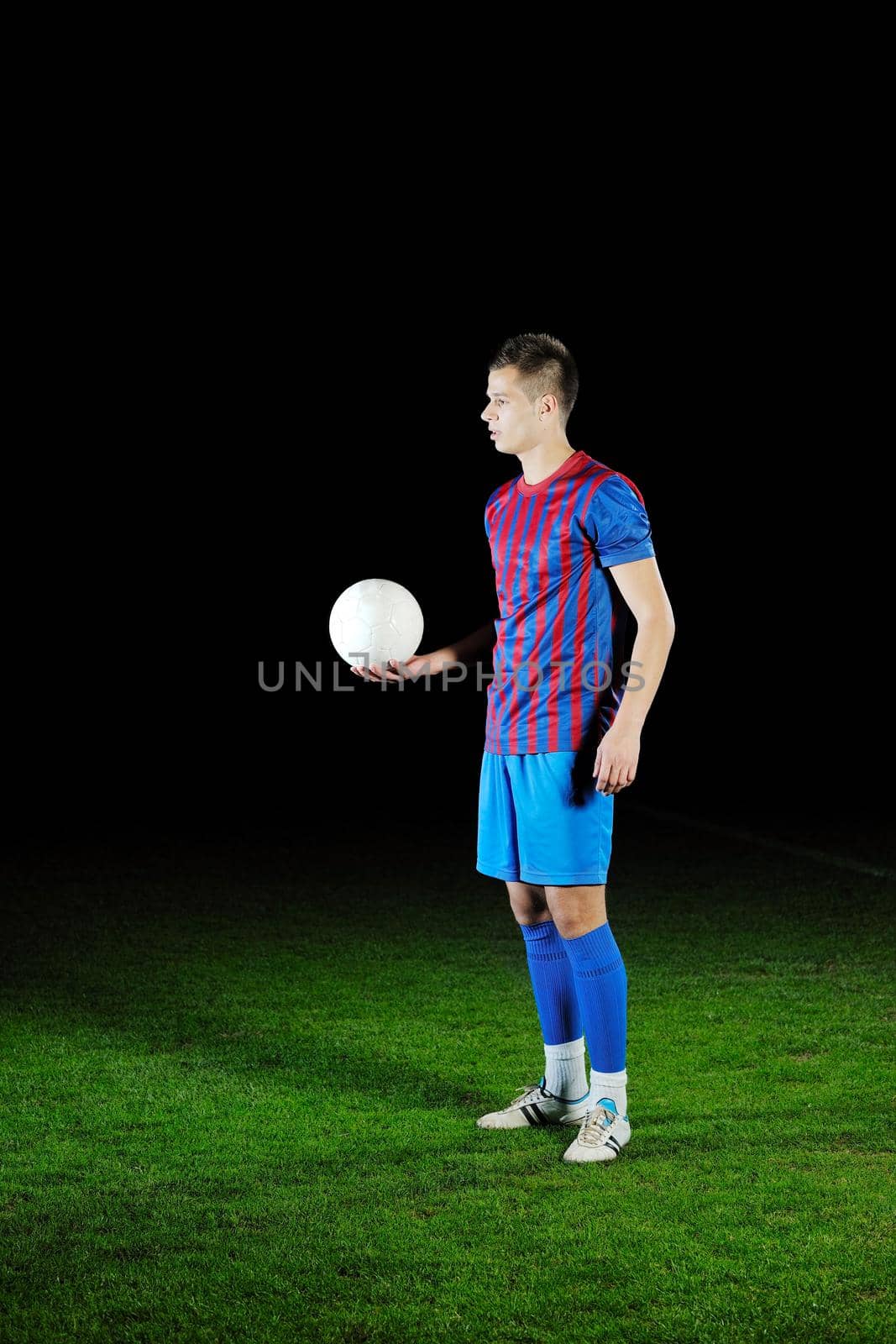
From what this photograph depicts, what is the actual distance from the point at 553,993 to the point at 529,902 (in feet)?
0.71

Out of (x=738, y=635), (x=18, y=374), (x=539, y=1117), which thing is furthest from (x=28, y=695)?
(x=539, y=1117)

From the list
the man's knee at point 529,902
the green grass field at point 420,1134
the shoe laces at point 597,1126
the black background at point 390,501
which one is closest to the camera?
the green grass field at point 420,1134

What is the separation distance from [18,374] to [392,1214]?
16714 millimetres

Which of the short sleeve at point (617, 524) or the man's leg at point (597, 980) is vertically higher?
the short sleeve at point (617, 524)

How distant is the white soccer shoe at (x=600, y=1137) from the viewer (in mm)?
2814

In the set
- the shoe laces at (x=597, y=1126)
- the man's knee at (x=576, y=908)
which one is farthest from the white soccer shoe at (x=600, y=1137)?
the man's knee at (x=576, y=908)

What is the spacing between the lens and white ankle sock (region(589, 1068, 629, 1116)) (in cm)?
292

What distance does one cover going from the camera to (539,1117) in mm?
3070

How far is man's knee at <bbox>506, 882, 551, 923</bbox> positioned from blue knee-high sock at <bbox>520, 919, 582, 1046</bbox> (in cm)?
2

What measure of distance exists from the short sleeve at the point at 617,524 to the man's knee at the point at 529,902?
0.73m

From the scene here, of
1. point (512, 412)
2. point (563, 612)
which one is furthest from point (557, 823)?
point (512, 412)

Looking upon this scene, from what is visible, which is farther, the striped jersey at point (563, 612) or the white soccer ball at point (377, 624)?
the white soccer ball at point (377, 624)

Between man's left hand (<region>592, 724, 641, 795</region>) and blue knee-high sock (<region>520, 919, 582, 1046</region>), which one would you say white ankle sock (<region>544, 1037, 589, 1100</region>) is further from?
man's left hand (<region>592, 724, 641, 795</region>)

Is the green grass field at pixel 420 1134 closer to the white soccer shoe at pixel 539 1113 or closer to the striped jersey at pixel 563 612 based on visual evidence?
the white soccer shoe at pixel 539 1113
